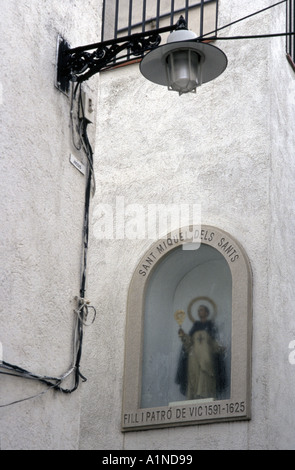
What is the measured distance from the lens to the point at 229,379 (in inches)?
452

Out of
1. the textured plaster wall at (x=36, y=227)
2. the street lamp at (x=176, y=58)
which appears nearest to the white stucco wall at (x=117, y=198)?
the textured plaster wall at (x=36, y=227)

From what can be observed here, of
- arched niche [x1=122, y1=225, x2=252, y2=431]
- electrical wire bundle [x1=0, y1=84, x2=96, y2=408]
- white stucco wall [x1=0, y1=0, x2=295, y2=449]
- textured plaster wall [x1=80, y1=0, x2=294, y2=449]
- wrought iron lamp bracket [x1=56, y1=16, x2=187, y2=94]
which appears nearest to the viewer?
electrical wire bundle [x1=0, y1=84, x2=96, y2=408]

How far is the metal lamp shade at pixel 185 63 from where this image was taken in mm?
8023

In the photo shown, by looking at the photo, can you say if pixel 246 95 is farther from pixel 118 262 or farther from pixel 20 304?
pixel 20 304

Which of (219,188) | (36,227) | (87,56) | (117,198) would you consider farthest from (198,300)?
(36,227)

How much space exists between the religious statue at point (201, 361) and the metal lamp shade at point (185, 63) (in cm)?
453

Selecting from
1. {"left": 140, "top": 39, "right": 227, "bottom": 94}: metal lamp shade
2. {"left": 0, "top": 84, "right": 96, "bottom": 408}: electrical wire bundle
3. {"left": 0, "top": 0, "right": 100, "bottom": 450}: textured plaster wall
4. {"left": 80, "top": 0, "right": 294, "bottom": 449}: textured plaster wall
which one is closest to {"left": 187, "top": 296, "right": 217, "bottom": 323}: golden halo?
{"left": 80, "top": 0, "right": 294, "bottom": 449}: textured plaster wall

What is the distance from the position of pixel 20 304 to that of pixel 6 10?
2.52 metres

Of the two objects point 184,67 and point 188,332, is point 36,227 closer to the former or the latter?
point 184,67

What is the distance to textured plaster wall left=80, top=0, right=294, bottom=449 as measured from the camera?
36.8ft

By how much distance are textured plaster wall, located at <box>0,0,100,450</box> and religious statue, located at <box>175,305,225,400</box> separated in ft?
12.6

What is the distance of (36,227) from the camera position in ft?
26.0

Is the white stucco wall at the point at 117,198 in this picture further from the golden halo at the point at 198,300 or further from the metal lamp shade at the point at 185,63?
the metal lamp shade at the point at 185,63

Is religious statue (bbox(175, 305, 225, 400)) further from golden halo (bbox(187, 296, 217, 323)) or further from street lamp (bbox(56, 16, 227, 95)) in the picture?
street lamp (bbox(56, 16, 227, 95))
